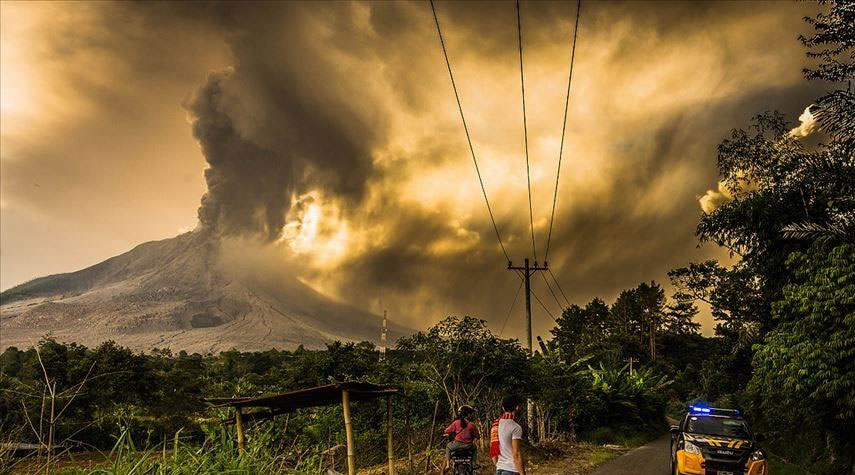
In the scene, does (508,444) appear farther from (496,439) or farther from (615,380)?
(615,380)

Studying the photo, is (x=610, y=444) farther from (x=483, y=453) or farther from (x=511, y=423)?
(x=511, y=423)

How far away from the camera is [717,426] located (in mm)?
12445

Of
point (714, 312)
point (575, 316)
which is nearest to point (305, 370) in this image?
point (714, 312)

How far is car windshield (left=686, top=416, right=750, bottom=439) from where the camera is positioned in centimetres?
1219

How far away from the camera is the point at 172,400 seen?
140 feet

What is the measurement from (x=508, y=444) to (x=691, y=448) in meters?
7.08

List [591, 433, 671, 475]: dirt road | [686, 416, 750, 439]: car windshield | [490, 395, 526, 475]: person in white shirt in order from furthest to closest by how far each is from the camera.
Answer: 1. [591, 433, 671, 475]: dirt road
2. [686, 416, 750, 439]: car windshield
3. [490, 395, 526, 475]: person in white shirt

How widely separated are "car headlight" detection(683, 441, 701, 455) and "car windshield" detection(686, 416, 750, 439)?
18.2 inches

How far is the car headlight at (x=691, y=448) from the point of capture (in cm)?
1173

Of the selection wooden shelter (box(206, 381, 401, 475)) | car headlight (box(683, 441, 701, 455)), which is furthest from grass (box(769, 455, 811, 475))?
wooden shelter (box(206, 381, 401, 475))

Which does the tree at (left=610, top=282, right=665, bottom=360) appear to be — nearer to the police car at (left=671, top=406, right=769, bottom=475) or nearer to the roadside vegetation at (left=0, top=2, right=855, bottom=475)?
the roadside vegetation at (left=0, top=2, right=855, bottom=475)

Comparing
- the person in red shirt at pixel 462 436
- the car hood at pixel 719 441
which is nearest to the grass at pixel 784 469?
the car hood at pixel 719 441

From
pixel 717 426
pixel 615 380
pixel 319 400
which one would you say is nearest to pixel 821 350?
pixel 717 426

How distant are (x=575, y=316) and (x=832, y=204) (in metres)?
68.4
